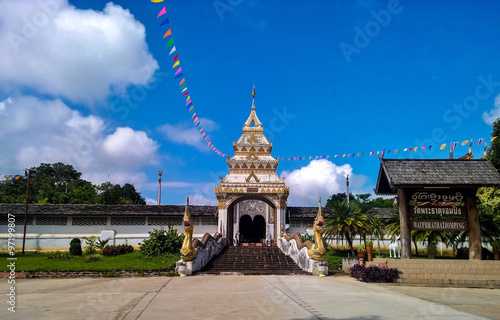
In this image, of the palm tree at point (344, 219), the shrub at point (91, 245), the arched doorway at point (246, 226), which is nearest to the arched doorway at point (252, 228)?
the arched doorway at point (246, 226)

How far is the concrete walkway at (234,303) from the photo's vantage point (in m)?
7.92

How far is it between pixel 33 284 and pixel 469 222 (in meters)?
16.5

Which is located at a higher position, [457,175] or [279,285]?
[457,175]

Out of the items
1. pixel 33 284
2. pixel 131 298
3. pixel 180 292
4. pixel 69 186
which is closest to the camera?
pixel 131 298

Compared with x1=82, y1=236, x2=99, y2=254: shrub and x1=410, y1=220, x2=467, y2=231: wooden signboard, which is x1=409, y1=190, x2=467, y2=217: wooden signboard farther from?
x1=82, y1=236, x2=99, y2=254: shrub

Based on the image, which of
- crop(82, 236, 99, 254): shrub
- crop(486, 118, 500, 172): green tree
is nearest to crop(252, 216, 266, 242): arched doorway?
crop(82, 236, 99, 254): shrub

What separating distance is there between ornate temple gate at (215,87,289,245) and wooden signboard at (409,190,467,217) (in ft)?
36.7

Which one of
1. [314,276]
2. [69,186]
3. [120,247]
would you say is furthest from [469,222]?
[69,186]

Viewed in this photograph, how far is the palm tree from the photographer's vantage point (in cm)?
2178

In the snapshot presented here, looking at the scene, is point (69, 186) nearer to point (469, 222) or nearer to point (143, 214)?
point (143, 214)

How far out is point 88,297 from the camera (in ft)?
34.7

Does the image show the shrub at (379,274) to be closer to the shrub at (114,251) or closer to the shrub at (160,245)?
the shrub at (160,245)

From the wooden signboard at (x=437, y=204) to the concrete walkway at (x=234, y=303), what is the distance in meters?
4.98

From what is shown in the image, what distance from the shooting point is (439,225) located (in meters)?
16.1
